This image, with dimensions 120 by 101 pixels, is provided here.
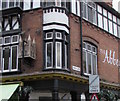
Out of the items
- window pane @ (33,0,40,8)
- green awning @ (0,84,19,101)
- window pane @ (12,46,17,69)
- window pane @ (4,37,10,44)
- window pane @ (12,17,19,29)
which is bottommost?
green awning @ (0,84,19,101)

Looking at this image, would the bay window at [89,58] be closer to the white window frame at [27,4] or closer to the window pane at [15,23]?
the white window frame at [27,4]

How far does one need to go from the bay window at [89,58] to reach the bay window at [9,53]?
4.49 metres

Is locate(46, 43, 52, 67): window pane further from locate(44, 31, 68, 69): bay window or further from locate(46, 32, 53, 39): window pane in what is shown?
locate(46, 32, 53, 39): window pane

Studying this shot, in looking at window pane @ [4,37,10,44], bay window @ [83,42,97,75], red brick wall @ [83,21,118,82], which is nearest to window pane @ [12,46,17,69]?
window pane @ [4,37,10,44]

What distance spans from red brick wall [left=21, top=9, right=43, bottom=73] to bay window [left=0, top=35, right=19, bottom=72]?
0.72 meters

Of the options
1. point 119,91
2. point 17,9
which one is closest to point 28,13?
point 17,9

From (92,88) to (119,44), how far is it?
1343cm

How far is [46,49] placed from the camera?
50.1ft

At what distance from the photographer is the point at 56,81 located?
14414 mm

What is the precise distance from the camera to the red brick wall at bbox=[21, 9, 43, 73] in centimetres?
1533

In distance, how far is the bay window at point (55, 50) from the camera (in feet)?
49.1

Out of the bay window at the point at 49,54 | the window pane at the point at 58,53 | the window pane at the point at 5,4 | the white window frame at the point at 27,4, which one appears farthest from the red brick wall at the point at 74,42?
the window pane at the point at 5,4

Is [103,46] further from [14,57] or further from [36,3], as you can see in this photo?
[14,57]

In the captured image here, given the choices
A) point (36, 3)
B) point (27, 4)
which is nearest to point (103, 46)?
point (36, 3)
